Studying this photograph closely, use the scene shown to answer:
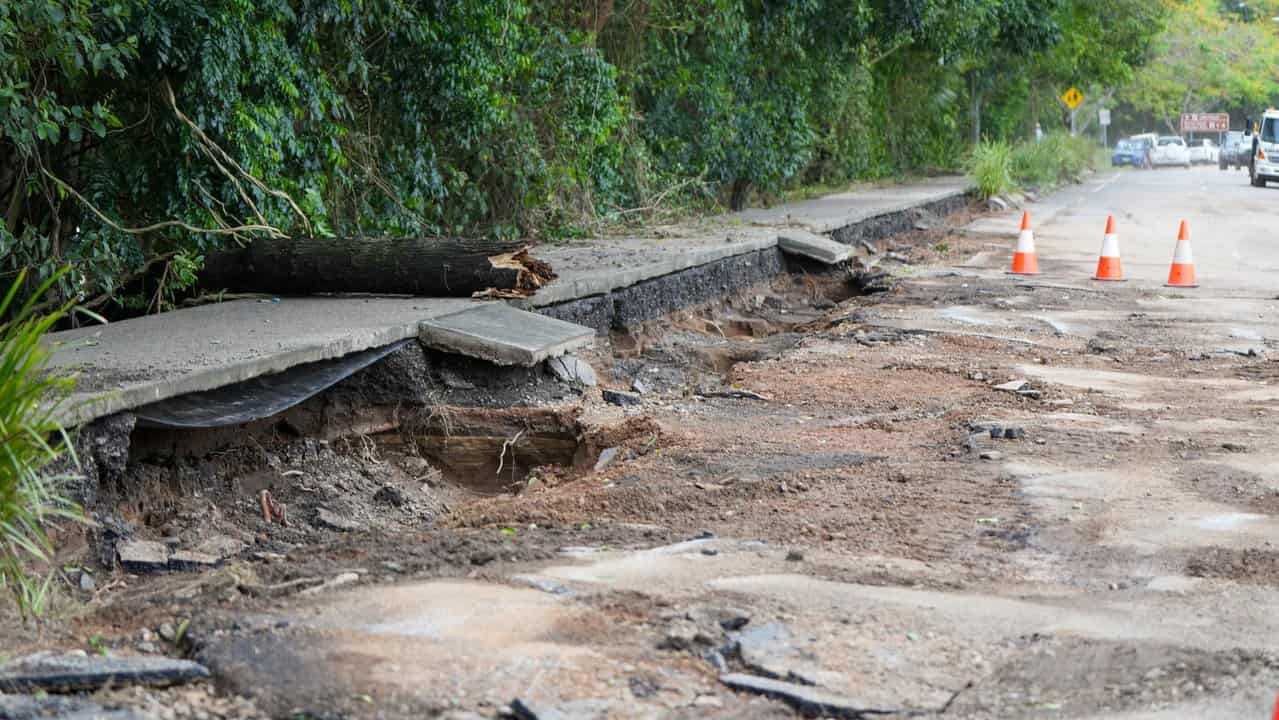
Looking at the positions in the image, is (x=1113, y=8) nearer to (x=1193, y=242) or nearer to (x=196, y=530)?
(x=1193, y=242)

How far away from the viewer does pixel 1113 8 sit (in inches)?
1293

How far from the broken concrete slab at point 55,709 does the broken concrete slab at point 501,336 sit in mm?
3872

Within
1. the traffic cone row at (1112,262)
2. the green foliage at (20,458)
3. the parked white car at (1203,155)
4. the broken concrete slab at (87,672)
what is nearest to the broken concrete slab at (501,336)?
the green foliage at (20,458)

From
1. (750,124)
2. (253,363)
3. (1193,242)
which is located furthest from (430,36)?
(1193,242)

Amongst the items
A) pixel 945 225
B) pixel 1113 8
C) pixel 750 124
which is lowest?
pixel 945 225

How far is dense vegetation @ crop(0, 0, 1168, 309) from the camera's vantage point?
25.0 ft

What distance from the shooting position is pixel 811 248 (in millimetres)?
13297

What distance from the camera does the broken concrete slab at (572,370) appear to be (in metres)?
7.44

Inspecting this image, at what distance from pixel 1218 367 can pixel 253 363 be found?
19.8 feet

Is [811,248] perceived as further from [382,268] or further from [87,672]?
[87,672]

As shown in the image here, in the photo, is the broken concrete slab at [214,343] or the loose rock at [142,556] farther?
the broken concrete slab at [214,343]

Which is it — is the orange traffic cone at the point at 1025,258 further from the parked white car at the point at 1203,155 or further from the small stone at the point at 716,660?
the parked white car at the point at 1203,155

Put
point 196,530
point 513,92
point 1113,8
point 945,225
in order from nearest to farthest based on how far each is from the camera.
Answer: point 196,530 → point 513,92 → point 945,225 → point 1113,8

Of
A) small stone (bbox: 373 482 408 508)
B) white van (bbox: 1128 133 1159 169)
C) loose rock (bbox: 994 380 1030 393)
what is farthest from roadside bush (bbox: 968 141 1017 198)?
white van (bbox: 1128 133 1159 169)
